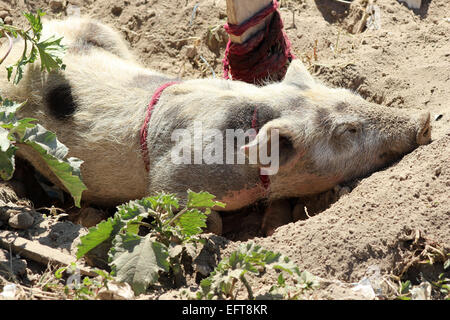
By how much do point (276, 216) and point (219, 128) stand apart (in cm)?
96

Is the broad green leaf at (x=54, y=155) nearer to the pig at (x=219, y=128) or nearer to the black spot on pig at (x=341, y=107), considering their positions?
the pig at (x=219, y=128)

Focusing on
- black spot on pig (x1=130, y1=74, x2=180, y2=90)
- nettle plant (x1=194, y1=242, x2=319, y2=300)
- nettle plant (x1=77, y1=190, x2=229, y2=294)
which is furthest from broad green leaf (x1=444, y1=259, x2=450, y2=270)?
black spot on pig (x1=130, y1=74, x2=180, y2=90)

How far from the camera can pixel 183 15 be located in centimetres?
732

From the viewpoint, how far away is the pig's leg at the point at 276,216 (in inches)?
197

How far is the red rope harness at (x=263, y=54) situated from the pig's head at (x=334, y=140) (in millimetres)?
1029

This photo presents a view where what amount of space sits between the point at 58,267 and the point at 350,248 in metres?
1.87

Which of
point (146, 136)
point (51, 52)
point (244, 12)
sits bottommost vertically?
point (146, 136)

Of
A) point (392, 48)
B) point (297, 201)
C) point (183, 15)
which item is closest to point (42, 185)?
point (297, 201)

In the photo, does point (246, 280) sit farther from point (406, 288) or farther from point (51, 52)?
point (51, 52)

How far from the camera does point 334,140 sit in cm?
496

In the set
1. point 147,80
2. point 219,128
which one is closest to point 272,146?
point 219,128

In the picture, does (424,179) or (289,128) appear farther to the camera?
(289,128)

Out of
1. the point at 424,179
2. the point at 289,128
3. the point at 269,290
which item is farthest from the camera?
the point at 289,128

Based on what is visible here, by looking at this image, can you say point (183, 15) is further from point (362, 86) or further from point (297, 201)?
point (297, 201)
